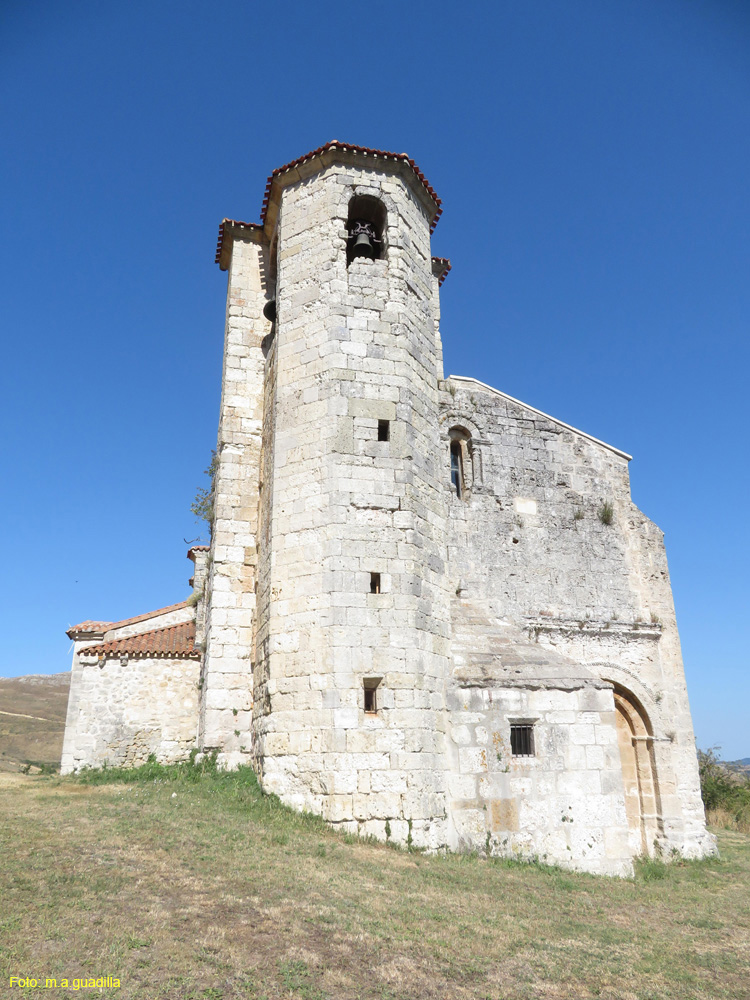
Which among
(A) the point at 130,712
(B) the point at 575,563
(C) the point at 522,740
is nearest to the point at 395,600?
(C) the point at 522,740

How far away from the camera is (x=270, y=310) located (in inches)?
546

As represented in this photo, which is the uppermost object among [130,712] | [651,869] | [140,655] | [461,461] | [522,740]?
[461,461]

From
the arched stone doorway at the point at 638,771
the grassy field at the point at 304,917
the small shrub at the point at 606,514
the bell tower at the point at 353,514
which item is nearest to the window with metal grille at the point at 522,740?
the bell tower at the point at 353,514

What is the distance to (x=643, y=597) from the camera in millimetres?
13875

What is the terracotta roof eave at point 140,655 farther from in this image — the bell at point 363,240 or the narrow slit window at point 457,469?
the bell at point 363,240

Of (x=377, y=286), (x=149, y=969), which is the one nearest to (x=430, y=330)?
(x=377, y=286)

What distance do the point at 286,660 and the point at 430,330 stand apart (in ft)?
20.4

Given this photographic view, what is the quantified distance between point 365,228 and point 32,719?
38.4 meters

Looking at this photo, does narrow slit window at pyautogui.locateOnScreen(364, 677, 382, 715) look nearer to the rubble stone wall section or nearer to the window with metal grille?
the window with metal grille

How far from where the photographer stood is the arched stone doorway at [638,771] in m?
12.6

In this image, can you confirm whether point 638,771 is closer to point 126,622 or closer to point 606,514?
point 606,514

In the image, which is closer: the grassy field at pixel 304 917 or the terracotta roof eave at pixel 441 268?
the grassy field at pixel 304 917

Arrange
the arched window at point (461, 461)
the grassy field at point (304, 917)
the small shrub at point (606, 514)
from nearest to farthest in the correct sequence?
the grassy field at point (304, 917) < the arched window at point (461, 461) < the small shrub at point (606, 514)

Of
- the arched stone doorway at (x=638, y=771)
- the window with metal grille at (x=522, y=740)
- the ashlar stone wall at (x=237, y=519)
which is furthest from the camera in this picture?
the arched stone doorway at (x=638, y=771)
